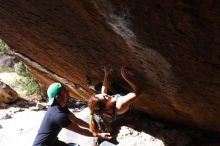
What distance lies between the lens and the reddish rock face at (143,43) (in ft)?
11.0

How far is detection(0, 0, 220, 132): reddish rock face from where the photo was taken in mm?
3359

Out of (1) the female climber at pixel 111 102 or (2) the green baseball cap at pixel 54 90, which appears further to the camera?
(1) the female climber at pixel 111 102

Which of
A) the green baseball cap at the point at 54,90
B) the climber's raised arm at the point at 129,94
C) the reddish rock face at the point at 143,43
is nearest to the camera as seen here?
the reddish rock face at the point at 143,43

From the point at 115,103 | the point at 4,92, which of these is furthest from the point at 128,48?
the point at 4,92

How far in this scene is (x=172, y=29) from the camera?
3.47 m

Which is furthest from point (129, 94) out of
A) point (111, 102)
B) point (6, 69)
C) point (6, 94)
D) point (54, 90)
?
point (6, 69)

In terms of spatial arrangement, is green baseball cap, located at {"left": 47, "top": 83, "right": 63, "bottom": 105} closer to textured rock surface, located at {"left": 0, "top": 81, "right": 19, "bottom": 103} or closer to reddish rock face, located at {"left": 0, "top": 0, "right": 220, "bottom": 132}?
reddish rock face, located at {"left": 0, "top": 0, "right": 220, "bottom": 132}

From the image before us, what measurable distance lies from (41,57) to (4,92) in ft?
22.5

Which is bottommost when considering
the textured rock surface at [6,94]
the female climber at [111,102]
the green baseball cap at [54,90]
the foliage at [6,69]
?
the foliage at [6,69]

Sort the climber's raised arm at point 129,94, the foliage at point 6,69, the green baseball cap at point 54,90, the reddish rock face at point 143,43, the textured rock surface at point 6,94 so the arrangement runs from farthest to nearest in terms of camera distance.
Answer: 1. the foliage at point 6,69
2. the textured rock surface at point 6,94
3. the climber's raised arm at point 129,94
4. the green baseball cap at point 54,90
5. the reddish rock face at point 143,43

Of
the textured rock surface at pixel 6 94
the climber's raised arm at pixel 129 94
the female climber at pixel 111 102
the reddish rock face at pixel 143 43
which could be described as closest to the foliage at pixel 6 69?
the textured rock surface at pixel 6 94

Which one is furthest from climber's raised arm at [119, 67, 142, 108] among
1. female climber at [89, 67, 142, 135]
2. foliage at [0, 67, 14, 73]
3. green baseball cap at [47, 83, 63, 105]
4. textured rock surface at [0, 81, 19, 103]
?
foliage at [0, 67, 14, 73]

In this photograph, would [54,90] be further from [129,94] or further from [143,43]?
[143,43]

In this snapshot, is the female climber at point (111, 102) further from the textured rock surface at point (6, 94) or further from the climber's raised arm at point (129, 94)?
the textured rock surface at point (6, 94)
